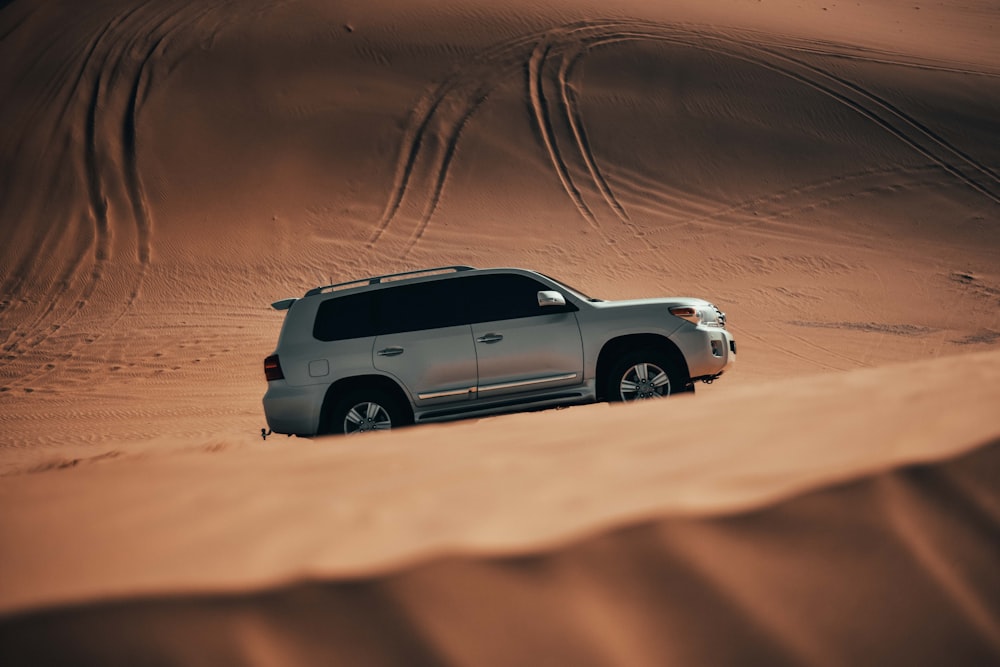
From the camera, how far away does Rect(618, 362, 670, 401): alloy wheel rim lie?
800 cm

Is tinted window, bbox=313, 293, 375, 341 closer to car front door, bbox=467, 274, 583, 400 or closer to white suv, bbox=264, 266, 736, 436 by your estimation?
white suv, bbox=264, 266, 736, 436

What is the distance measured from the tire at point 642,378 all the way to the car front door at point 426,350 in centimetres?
130

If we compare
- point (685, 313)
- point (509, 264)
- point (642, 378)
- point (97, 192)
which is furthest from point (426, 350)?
point (97, 192)

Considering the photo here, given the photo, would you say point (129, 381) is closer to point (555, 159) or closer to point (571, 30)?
point (555, 159)

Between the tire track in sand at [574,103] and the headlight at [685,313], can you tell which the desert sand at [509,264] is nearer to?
the tire track in sand at [574,103]

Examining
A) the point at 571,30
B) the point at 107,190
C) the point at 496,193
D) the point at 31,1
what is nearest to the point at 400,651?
the point at 496,193

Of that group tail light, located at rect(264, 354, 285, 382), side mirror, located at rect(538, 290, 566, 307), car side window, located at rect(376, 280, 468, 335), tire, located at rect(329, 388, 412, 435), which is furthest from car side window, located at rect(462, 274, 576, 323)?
tail light, located at rect(264, 354, 285, 382)

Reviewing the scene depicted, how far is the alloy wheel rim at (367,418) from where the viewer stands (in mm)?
7793

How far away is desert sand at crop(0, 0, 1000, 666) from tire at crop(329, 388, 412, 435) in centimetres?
116

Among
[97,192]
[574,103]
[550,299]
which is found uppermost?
[574,103]

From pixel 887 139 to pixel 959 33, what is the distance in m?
17.1

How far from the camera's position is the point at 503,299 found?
8148 millimetres

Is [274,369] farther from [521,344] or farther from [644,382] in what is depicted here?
[644,382]

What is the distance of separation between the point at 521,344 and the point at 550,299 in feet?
1.65
